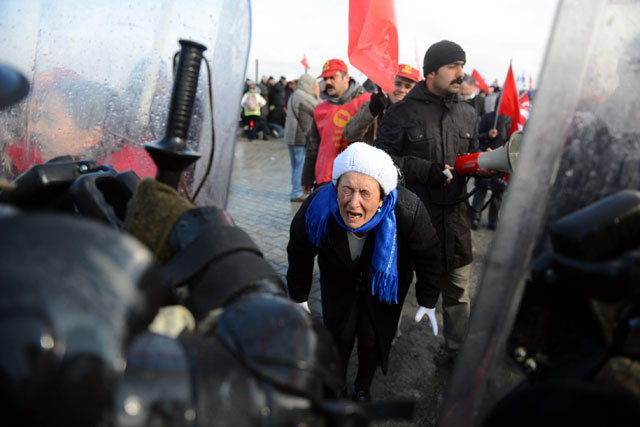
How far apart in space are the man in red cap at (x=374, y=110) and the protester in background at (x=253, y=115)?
35.9 ft

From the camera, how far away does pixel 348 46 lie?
3.19 meters

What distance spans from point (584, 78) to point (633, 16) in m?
0.18

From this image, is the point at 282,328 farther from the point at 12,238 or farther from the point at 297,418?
the point at 12,238

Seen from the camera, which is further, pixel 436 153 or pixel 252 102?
pixel 252 102

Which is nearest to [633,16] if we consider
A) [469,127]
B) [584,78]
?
[584,78]

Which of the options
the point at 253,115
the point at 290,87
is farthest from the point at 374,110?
the point at 253,115

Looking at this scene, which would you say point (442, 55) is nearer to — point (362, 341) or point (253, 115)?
point (362, 341)

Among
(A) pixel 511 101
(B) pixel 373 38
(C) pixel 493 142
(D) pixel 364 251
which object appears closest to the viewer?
(D) pixel 364 251

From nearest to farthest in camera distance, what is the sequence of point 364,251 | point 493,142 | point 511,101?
point 364,251 → point 511,101 → point 493,142

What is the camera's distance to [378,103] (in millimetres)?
3572

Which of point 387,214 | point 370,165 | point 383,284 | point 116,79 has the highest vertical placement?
point 116,79

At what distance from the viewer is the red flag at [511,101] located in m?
4.75

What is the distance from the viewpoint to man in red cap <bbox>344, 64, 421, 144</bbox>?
3.59 m

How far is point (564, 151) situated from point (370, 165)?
1224 mm
